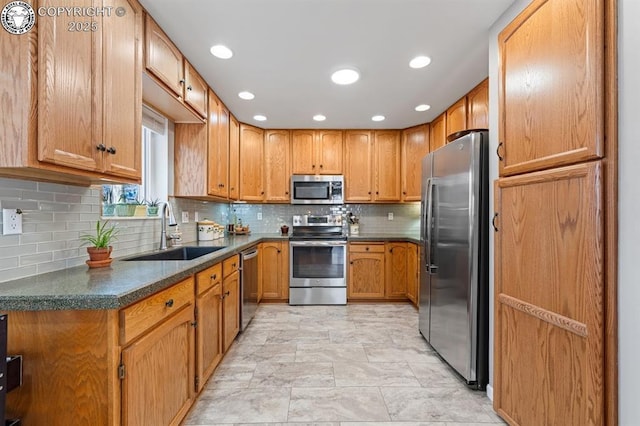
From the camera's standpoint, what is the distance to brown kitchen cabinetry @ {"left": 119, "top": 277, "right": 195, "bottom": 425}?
3.79 feet

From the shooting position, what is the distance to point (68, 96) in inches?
47.4

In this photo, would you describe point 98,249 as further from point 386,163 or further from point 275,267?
point 386,163

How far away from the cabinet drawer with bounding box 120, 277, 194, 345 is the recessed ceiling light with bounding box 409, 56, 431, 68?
2.19 meters

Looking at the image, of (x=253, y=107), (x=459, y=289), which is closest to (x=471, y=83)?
(x=459, y=289)

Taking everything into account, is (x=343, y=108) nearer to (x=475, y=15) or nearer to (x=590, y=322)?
(x=475, y=15)

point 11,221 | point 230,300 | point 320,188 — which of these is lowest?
point 230,300

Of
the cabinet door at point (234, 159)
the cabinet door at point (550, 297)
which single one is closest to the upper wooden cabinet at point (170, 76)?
the cabinet door at point (234, 159)

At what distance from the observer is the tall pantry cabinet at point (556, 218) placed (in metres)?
1.13

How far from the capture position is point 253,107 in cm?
338

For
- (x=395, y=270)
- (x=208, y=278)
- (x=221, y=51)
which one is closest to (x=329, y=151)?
(x=395, y=270)

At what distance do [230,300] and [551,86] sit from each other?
247cm

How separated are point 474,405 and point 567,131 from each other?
64.3 inches

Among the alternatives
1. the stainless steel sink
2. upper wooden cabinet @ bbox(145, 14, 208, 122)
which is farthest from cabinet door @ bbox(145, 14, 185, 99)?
the stainless steel sink

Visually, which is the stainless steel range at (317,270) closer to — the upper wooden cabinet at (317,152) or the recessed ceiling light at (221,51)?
the upper wooden cabinet at (317,152)
